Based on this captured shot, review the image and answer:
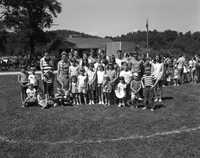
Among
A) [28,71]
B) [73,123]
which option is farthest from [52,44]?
[73,123]

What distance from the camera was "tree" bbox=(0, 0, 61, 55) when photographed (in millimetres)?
47250

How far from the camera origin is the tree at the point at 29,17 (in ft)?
155

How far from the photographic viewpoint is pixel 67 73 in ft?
39.7

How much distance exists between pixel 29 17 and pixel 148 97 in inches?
1618

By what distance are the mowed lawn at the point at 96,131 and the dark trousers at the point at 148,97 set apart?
463 mm

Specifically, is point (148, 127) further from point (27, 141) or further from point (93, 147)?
point (27, 141)

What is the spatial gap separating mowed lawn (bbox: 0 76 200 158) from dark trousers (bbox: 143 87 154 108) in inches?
18.2

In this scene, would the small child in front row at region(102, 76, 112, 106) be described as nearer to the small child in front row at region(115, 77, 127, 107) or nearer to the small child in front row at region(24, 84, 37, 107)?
the small child in front row at region(115, 77, 127, 107)

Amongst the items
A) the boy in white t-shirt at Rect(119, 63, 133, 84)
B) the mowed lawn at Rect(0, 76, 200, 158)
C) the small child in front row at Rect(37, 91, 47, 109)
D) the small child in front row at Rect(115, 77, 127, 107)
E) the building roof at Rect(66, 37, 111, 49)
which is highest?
the building roof at Rect(66, 37, 111, 49)

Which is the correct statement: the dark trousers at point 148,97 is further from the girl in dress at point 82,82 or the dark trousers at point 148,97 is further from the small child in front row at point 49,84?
the small child in front row at point 49,84

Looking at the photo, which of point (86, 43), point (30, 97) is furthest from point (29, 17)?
point (30, 97)

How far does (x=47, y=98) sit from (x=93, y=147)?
17.2ft

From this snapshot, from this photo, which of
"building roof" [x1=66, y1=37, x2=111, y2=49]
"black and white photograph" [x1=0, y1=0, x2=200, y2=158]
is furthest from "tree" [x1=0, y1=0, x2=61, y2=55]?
"black and white photograph" [x1=0, y1=0, x2=200, y2=158]

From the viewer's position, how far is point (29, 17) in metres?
48.5
